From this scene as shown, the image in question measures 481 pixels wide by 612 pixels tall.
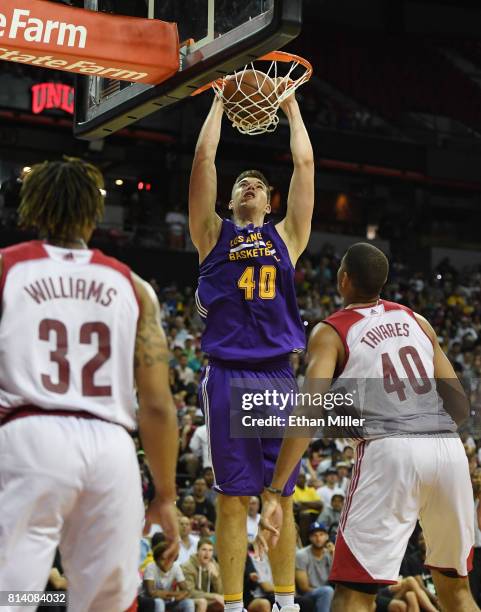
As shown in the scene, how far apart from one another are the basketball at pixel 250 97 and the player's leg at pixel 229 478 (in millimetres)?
1646

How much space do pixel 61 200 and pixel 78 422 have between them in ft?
2.87

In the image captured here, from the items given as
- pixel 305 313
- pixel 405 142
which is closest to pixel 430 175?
pixel 405 142

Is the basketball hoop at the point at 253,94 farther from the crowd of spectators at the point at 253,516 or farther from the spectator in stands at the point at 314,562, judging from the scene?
the spectator in stands at the point at 314,562

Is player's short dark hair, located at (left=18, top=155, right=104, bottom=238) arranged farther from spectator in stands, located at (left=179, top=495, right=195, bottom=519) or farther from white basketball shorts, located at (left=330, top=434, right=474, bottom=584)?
spectator in stands, located at (left=179, top=495, right=195, bottom=519)

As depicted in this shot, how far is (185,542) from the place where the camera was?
965 cm

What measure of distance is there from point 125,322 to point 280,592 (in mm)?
2550

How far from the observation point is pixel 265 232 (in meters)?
5.97

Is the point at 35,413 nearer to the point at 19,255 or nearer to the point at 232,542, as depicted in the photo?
the point at 19,255

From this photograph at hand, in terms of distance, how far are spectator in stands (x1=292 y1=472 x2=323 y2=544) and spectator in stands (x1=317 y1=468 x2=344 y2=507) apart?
7 cm

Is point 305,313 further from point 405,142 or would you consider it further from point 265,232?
point 265,232

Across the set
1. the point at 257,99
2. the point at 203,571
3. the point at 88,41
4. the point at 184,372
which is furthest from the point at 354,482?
the point at 184,372

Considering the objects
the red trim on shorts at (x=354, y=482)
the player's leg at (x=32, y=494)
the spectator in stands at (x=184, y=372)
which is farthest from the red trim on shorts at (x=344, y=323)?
the spectator in stands at (x=184, y=372)

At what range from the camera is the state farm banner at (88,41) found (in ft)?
18.9

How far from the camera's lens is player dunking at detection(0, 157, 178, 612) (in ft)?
10.9
